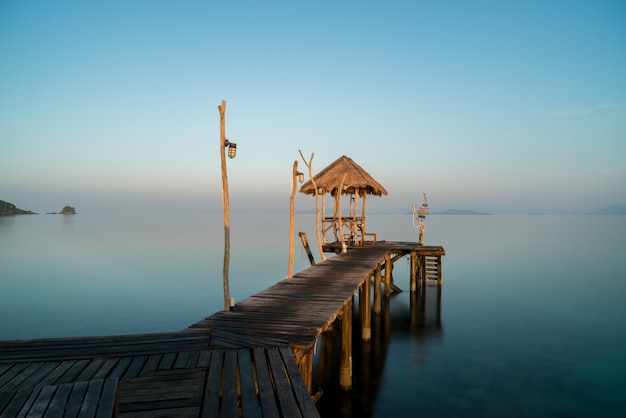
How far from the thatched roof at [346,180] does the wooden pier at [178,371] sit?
12135 millimetres

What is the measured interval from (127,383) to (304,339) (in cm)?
226

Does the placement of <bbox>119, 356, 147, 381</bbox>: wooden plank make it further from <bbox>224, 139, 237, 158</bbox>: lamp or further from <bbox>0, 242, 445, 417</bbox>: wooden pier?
<bbox>224, 139, 237, 158</bbox>: lamp

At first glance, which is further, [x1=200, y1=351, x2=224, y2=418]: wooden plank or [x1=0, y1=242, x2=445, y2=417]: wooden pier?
[x1=200, y1=351, x2=224, y2=418]: wooden plank

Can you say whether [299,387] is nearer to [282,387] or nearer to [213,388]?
[282,387]

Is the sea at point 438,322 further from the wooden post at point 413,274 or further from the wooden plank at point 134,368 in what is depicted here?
the wooden plank at point 134,368

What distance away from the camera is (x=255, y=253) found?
136 ft

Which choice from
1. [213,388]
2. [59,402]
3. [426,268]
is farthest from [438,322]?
[59,402]

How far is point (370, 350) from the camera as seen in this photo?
11883 millimetres

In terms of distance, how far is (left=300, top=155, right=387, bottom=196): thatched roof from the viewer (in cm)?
1830

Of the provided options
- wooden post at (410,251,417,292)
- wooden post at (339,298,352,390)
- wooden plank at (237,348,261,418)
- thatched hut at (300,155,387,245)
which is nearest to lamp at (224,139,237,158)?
wooden post at (339,298,352,390)

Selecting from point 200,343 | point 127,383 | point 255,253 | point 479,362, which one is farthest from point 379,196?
point 255,253

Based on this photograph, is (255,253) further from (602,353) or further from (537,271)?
(602,353)

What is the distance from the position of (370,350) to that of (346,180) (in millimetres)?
9014

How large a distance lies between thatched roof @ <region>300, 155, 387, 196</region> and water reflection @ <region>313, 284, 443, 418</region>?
19.4 ft
